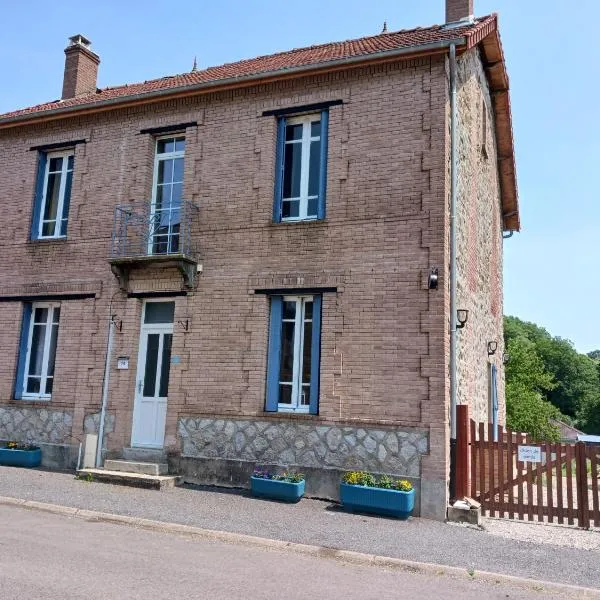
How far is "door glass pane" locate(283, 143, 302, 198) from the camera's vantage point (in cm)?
1156

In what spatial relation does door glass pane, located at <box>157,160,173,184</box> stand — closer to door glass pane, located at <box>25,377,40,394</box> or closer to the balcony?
the balcony

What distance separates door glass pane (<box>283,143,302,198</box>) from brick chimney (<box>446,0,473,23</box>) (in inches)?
172

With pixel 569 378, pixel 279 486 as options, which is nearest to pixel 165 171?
pixel 279 486

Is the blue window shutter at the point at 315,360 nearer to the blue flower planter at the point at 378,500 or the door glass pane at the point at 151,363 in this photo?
the blue flower planter at the point at 378,500

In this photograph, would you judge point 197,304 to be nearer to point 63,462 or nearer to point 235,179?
point 235,179

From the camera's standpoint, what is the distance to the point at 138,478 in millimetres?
10406

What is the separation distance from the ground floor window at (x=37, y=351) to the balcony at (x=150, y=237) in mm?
1935

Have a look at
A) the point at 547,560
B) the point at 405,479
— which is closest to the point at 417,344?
the point at 405,479

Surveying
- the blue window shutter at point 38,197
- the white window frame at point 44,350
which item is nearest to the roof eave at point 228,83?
the blue window shutter at point 38,197

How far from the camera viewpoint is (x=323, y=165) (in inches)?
443

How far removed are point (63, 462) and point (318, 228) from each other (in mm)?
6457

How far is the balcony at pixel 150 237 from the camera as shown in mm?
11562

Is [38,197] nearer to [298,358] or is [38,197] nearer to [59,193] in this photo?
[59,193]

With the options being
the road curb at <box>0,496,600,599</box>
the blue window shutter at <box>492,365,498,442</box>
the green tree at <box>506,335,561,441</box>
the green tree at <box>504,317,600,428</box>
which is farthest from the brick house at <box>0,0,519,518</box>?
the green tree at <box>504,317,600,428</box>
